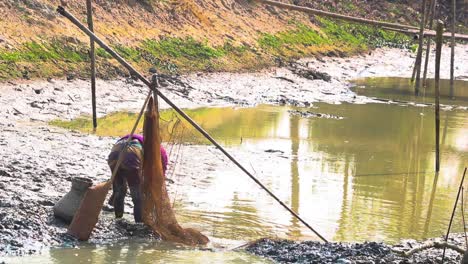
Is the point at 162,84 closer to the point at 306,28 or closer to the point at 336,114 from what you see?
the point at 336,114

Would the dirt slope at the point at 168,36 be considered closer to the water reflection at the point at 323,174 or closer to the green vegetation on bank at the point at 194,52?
the green vegetation on bank at the point at 194,52

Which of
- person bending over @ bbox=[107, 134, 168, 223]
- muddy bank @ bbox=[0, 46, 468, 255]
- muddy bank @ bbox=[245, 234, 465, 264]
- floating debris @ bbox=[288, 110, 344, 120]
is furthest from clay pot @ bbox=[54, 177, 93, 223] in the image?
floating debris @ bbox=[288, 110, 344, 120]

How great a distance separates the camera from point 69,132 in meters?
13.2

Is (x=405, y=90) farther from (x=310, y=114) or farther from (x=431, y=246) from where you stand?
(x=431, y=246)

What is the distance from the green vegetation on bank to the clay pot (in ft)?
26.5

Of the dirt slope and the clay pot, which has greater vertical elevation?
the dirt slope

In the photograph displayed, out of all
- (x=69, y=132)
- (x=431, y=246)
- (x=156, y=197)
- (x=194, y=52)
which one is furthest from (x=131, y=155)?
(x=194, y=52)

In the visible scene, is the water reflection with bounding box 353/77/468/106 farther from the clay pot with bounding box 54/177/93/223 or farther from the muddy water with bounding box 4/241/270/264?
the clay pot with bounding box 54/177/93/223

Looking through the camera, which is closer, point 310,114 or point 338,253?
point 338,253

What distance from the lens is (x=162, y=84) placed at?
18562mm

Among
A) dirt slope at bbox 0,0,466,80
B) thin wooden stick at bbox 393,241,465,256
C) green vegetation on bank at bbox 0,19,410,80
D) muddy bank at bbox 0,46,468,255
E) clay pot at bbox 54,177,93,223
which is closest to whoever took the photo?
thin wooden stick at bbox 393,241,465,256

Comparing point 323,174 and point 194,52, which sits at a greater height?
point 194,52

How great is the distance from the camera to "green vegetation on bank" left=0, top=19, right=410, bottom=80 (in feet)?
55.2

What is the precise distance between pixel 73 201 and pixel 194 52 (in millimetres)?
14204
